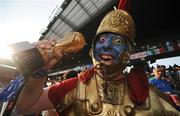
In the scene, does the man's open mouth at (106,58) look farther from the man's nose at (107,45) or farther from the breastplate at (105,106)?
the breastplate at (105,106)

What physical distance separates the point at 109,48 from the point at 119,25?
0.25 metres

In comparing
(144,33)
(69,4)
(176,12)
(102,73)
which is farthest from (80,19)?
(102,73)

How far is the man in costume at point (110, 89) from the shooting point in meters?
2.06

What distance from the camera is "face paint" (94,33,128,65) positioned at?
2.11 metres

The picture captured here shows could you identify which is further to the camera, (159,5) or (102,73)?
(159,5)

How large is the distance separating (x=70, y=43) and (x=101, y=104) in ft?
2.12

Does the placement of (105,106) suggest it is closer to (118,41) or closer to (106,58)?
(106,58)

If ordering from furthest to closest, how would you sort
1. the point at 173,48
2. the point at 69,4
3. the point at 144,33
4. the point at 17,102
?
the point at 144,33 → the point at 69,4 → the point at 173,48 → the point at 17,102

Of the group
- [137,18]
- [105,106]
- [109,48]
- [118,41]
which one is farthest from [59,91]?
[137,18]

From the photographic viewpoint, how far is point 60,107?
2059mm

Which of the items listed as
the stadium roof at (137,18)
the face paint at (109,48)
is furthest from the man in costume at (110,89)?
the stadium roof at (137,18)

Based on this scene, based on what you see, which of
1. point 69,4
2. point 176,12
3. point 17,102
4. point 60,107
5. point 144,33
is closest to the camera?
Answer: point 17,102

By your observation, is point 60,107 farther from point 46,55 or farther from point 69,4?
point 69,4

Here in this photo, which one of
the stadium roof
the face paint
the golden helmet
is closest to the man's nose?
the face paint
